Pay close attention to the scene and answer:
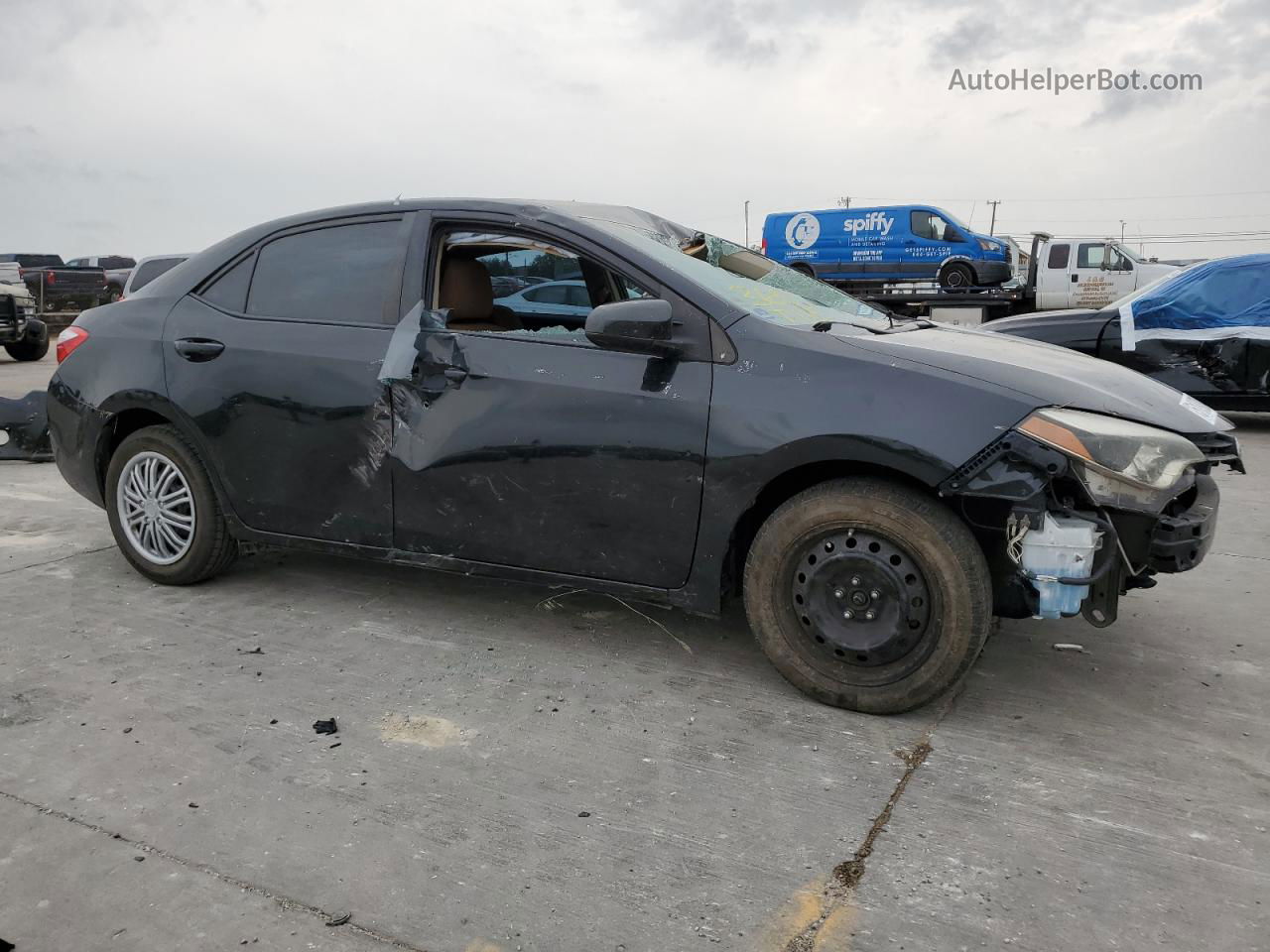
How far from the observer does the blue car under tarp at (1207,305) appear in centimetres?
825

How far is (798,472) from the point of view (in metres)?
3.16

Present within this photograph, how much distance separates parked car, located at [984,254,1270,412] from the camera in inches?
324

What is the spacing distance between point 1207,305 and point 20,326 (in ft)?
54.3

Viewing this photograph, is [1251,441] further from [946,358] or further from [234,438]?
[234,438]

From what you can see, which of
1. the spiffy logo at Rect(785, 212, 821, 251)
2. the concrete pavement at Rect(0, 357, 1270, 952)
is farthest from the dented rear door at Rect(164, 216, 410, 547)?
the spiffy logo at Rect(785, 212, 821, 251)

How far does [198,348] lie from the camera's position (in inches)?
158

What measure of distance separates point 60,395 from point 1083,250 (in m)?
22.5

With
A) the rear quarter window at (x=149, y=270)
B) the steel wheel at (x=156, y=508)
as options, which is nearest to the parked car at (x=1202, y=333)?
the steel wheel at (x=156, y=508)

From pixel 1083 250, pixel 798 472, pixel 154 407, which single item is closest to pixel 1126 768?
pixel 798 472

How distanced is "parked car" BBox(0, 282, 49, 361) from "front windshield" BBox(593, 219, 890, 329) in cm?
1550

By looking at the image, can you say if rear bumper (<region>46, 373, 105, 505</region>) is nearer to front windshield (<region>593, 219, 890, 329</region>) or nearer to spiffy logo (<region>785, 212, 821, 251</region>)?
front windshield (<region>593, 219, 890, 329</region>)

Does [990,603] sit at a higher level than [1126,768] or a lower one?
higher

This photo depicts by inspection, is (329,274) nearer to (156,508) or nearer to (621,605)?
(156,508)

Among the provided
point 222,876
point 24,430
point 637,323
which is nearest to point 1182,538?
point 637,323
